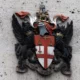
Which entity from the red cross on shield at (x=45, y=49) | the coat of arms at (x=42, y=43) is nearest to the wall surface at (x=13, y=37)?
the coat of arms at (x=42, y=43)

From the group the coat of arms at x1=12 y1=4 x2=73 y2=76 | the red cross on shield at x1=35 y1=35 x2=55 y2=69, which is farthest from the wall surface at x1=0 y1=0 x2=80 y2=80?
the red cross on shield at x1=35 y1=35 x2=55 y2=69

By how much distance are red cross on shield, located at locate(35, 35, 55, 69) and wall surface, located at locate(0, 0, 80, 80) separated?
17cm

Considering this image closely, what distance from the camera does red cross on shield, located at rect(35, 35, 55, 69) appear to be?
7324 millimetres

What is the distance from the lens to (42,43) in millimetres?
7371

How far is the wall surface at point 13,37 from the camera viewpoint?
7.36m

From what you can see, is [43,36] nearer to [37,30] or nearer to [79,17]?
[37,30]

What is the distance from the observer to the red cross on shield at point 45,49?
7324 millimetres

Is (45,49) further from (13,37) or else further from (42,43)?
(13,37)

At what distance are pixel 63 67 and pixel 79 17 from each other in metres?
0.70

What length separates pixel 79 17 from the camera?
25.4 feet

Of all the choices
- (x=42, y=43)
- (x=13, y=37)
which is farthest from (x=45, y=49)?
(x=13, y=37)

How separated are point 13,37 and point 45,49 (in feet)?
1.41

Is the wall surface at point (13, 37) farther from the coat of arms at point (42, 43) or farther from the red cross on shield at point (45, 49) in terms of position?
the red cross on shield at point (45, 49)

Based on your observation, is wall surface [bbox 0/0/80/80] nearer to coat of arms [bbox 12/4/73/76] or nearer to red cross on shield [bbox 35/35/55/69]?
coat of arms [bbox 12/4/73/76]
